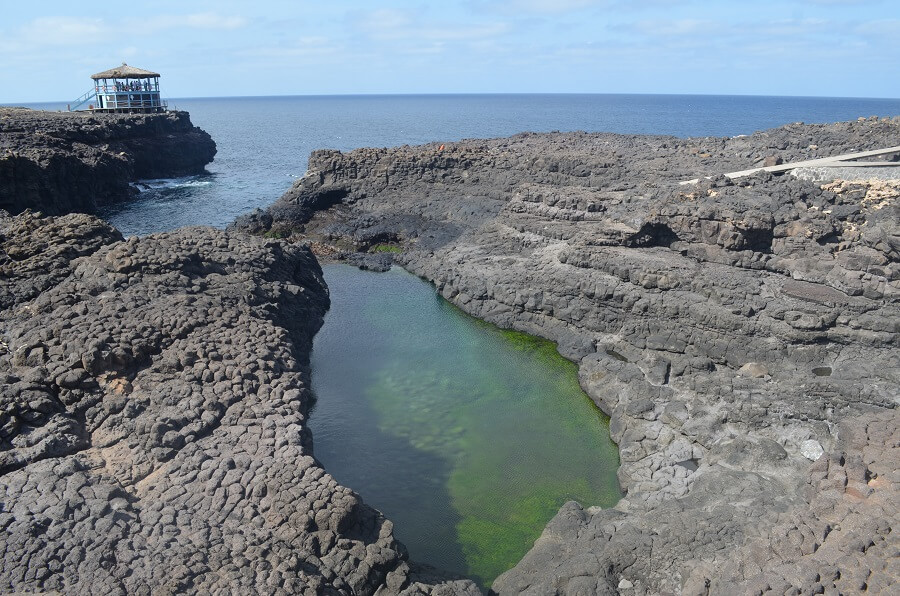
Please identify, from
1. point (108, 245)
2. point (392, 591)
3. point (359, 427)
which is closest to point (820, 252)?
point (359, 427)

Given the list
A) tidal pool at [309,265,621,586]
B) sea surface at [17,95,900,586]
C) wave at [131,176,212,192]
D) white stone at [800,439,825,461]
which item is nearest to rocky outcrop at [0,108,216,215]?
wave at [131,176,212,192]

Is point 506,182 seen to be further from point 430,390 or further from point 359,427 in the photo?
point 359,427

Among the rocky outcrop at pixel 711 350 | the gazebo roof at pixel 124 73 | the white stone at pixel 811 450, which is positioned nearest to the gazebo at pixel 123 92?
the gazebo roof at pixel 124 73

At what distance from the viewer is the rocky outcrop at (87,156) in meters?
35.7

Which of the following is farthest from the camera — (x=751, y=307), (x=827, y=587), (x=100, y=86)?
(x=100, y=86)

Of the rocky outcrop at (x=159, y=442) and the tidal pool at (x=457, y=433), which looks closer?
the rocky outcrop at (x=159, y=442)

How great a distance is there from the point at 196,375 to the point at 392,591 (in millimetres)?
6847

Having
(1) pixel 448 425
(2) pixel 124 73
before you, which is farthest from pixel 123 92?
(1) pixel 448 425

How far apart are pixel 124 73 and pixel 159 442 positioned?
59.2 meters

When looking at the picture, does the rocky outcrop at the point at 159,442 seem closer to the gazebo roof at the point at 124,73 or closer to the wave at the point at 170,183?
the wave at the point at 170,183

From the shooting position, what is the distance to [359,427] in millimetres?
17484

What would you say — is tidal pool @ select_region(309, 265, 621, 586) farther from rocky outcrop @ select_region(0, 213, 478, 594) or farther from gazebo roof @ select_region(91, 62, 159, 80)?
gazebo roof @ select_region(91, 62, 159, 80)

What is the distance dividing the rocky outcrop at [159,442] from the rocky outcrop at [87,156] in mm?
19088

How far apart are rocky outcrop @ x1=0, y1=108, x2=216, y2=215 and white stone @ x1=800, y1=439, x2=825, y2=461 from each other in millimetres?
37116
